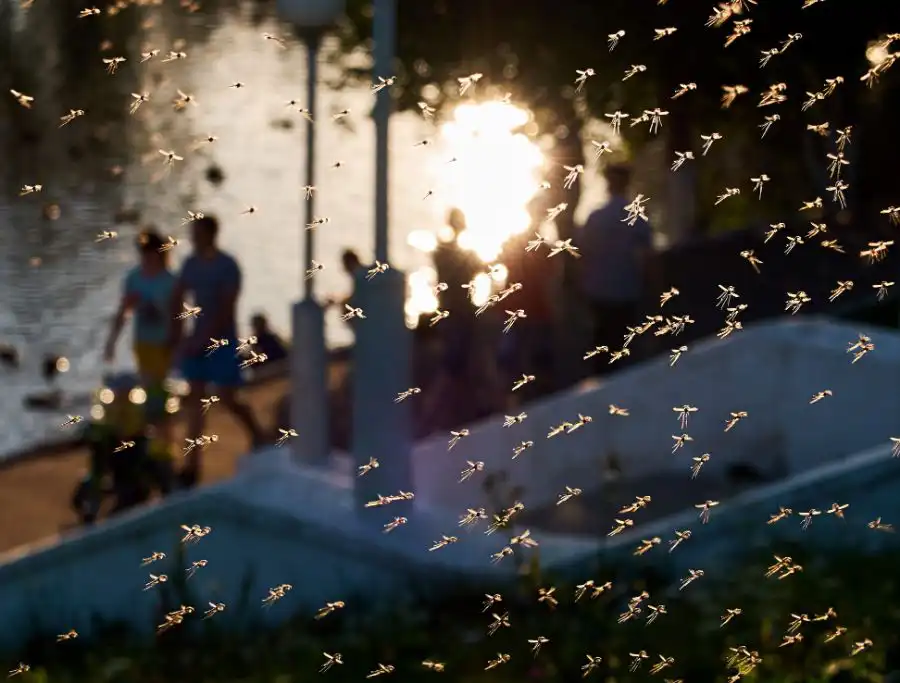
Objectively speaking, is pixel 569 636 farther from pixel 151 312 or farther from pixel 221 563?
pixel 151 312

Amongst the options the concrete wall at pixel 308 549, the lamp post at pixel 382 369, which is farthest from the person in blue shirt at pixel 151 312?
the lamp post at pixel 382 369

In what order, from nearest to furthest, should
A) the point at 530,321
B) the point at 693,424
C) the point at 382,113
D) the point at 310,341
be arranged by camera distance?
the point at 382,113 → the point at 310,341 → the point at 693,424 → the point at 530,321

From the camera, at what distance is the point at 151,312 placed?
8.45 meters

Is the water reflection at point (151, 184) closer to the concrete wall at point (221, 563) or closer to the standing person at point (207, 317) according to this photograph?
the standing person at point (207, 317)

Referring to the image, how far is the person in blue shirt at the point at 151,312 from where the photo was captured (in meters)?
8.41

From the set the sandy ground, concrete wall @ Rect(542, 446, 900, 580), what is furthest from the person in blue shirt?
concrete wall @ Rect(542, 446, 900, 580)

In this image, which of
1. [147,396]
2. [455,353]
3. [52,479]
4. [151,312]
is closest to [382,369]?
[151,312]

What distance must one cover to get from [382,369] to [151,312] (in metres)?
2.33

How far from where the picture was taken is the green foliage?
5.31 meters

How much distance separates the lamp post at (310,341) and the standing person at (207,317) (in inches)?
14.6

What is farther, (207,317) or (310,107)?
(310,107)

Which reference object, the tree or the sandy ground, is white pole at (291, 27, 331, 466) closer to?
the sandy ground

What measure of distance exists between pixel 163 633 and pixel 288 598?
54 centimetres

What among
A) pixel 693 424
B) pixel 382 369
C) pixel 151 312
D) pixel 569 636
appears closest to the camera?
pixel 569 636
